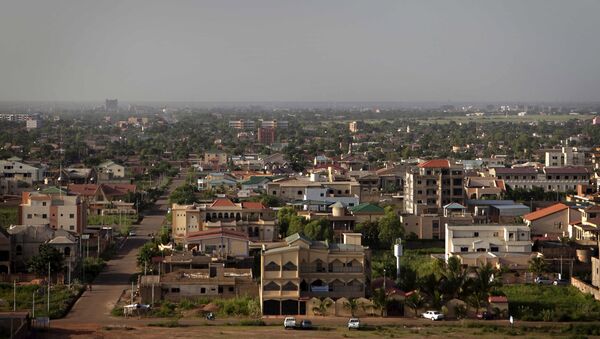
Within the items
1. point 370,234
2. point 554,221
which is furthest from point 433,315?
point 554,221

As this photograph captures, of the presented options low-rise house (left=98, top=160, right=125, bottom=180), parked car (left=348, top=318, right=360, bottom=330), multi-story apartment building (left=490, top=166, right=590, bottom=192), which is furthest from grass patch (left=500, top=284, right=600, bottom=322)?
low-rise house (left=98, top=160, right=125, bottom=180)

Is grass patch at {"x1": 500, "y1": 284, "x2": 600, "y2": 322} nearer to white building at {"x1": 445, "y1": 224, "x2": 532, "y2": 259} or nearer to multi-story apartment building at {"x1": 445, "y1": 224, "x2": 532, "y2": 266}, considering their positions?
multi-story apartment building at {"x1": 445, "y1": 224, "x2": 532, "y2": 266}

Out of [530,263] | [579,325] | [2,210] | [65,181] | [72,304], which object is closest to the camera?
[579,325]

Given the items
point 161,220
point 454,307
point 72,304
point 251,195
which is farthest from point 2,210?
point 454,307

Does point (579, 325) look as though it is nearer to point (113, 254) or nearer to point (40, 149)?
point (113, 254)

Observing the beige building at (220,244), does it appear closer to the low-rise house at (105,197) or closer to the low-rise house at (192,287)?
the low-rise house at (192,287)

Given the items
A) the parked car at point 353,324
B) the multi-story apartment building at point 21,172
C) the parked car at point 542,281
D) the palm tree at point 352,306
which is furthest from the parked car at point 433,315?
the multi-story apartment building at point 21,172
